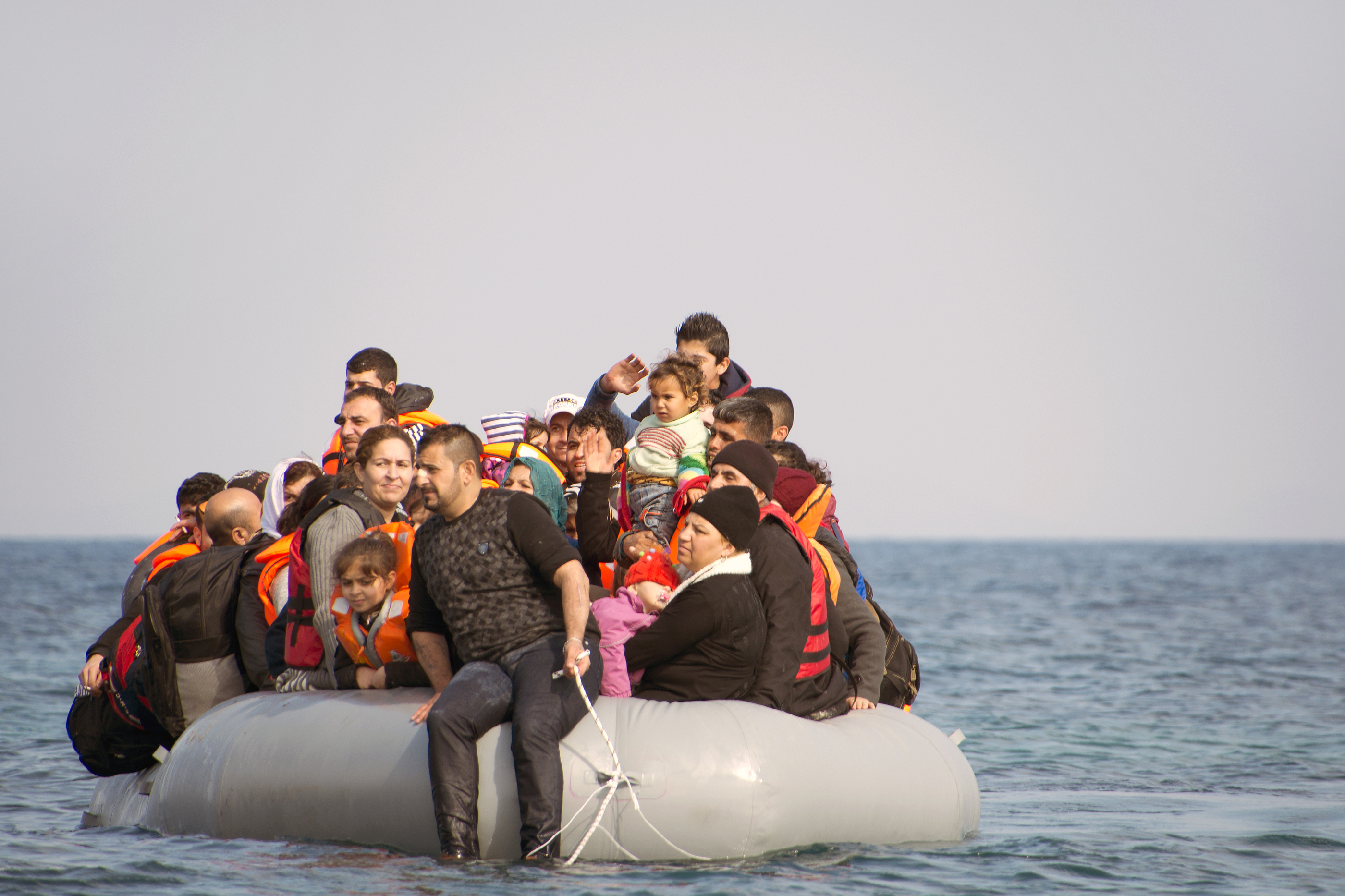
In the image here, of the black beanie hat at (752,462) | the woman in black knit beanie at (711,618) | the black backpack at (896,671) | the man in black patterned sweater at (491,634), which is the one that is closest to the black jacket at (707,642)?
the woman in black knit beanie at (711,618)

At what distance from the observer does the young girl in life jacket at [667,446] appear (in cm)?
641

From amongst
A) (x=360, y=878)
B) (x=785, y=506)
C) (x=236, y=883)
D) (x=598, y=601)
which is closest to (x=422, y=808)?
(x=360, y=878)

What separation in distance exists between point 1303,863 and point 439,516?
474cm

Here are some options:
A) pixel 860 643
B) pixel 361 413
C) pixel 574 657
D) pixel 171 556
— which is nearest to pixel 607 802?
pixel 574 657

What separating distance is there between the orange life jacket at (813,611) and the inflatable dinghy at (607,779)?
0.28 m

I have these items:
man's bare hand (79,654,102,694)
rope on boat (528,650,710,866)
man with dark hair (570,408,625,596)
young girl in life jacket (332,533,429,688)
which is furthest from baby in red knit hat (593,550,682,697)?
man's bare hand (79,654,102,694)

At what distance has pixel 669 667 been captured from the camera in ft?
18.2

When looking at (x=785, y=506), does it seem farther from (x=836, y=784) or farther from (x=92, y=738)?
(x=92, y=738)

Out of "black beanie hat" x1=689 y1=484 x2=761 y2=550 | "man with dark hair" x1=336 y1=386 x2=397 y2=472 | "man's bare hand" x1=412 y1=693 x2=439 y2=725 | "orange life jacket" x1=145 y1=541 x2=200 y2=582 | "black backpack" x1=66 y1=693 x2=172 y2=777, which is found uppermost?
"man with dark hair" x1=336 y1=386 x2=397 y2=472

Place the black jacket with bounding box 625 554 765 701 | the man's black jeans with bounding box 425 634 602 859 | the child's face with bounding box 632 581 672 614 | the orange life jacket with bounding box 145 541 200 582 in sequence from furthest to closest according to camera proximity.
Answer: the orange life jacket with bounding box 145 541 200 582
the child's face with bounding box 632 581 672 614
the black jacket with bounding box 625 554 765 701
the man's black jeans with bounding box 425 634 602 859

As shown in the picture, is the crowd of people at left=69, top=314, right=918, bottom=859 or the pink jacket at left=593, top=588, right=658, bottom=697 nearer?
the crowd of people at left=69, top=314, right=918, bottom=859

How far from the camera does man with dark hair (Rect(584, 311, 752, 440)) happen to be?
24.0 feet

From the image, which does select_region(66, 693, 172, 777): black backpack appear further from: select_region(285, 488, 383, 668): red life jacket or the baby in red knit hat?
the baby in red knit hat

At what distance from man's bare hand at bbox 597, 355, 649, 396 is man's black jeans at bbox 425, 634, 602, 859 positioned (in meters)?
2.46
